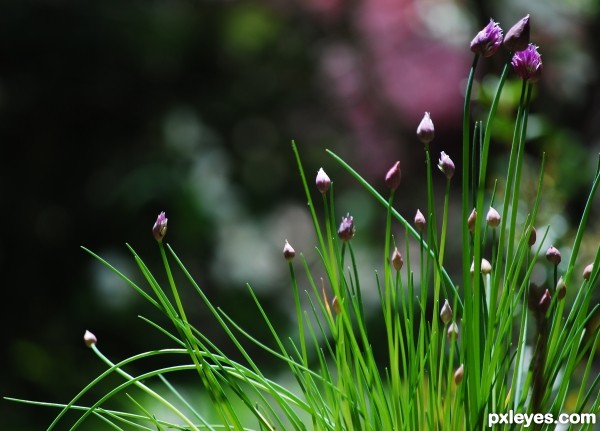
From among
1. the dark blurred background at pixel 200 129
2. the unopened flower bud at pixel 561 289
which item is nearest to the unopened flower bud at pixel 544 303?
the unopened flower bud at pixel 561 289

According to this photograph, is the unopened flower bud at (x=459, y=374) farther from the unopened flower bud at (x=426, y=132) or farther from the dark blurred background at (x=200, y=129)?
the dark blurred background at (x=200, y=129)

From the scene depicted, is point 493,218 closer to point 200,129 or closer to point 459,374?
point 459,374

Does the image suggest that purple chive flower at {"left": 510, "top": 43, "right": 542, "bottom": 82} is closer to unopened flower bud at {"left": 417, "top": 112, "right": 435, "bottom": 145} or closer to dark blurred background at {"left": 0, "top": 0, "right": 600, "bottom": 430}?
unopened flower bud at {"left": 417, "top": 112, "right": 435, "bottom": 145}

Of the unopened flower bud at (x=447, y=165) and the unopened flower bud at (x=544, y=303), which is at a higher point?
the unopened flower bud at (x=447, y=165)

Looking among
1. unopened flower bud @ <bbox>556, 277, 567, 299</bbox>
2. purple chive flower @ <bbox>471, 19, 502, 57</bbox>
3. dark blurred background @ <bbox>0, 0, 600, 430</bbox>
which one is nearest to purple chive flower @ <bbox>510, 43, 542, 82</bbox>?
purple chive flower @ <bbox>471, 19, 502, 57</bbox>

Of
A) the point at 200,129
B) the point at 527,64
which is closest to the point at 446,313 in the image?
the point at 527,64

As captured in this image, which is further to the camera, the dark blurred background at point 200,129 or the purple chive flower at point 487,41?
the dark blurred background at point 200,129
